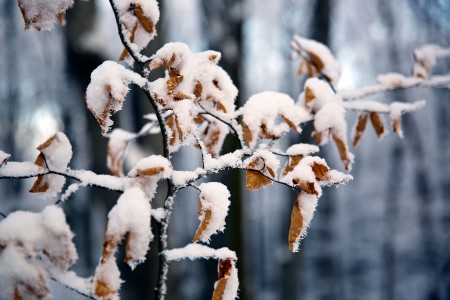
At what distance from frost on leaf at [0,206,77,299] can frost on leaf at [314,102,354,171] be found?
598 millimetres

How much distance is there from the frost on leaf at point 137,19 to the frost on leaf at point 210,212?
0.97 feet

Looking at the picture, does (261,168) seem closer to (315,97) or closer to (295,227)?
(295,227)

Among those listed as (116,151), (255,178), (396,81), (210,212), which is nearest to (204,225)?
(210,212)

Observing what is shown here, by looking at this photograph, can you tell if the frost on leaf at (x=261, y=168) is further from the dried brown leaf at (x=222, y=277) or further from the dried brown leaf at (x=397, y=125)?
the dried brown leaf at (x=397, y=125)

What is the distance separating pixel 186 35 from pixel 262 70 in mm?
2124

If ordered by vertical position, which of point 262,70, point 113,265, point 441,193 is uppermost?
point 262,70

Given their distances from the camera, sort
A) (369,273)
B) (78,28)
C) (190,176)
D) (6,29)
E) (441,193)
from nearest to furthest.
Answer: (190,176)
(78,28)
(6,29)
(441,193)
(369,273)

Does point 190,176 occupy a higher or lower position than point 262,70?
lower

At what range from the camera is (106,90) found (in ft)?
1.98

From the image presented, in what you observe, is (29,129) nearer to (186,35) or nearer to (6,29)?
(6,29)

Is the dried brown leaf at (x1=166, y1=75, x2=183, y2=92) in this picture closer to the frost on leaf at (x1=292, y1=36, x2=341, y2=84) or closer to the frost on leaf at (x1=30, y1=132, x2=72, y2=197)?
the frost on leaf at (x1=30, y1=132, x2=72, y2=197)

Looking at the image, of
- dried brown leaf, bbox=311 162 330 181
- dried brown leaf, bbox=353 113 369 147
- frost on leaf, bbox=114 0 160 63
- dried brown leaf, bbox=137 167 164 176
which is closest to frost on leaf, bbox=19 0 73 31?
frost on leaf, bbox=114 0 160 63

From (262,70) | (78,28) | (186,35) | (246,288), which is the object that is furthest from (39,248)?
(262,70)

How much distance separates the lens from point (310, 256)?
11.3 meters
